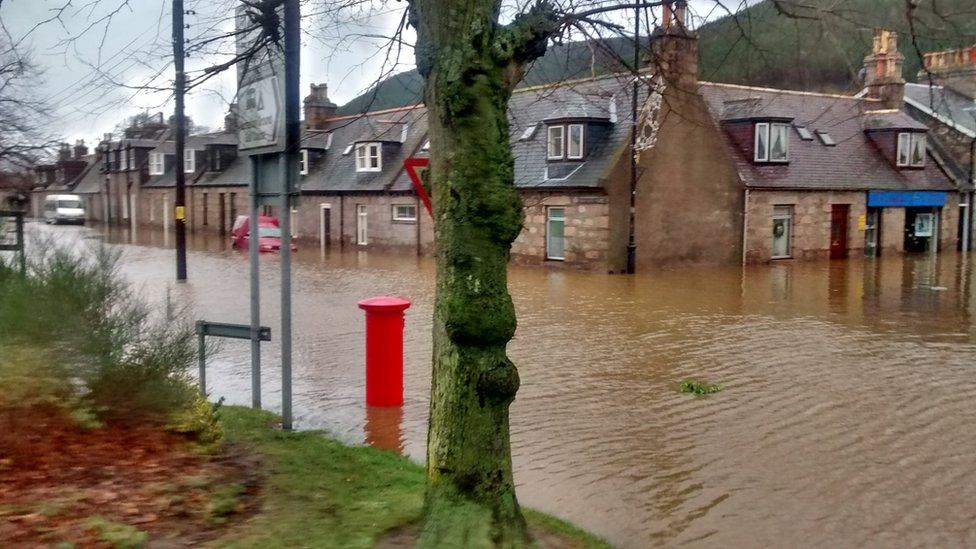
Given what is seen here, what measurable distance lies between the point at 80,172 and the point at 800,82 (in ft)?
280

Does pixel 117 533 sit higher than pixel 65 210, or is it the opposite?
pixel 65 210

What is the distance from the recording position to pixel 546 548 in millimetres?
4852

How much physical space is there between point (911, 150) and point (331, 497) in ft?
117

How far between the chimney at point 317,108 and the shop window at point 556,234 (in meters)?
20.5

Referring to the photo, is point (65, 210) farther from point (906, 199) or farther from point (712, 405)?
point (712, 405)

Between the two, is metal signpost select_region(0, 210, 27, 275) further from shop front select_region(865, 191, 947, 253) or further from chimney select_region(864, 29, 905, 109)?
chimney select_region(864, 29, 905, 109)

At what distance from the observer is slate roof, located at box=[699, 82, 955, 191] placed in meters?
31.4

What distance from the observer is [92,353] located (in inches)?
227

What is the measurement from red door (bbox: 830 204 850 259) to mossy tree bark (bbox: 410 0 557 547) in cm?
3137

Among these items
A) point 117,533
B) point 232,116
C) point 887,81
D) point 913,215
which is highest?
point 887,81

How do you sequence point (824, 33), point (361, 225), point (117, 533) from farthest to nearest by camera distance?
1. point (361, 225)
2. point (824, 33)
3. point (117, 533)

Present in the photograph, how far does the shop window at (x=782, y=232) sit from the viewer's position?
3148 cm

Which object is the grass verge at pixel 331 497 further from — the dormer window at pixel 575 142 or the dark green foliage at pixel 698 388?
the dormer window at pixel 575 142

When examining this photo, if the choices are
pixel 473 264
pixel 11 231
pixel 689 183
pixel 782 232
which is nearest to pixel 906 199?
pixel 782 232
